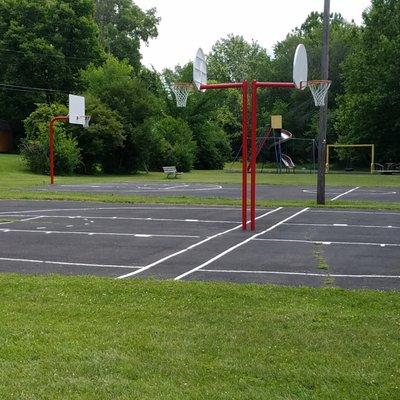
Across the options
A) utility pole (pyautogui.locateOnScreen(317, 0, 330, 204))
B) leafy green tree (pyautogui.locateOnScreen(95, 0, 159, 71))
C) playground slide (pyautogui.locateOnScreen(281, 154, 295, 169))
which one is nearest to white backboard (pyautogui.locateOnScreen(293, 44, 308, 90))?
utility pole (pyautogui.locateOnScreen(317, 0, 330, 204))

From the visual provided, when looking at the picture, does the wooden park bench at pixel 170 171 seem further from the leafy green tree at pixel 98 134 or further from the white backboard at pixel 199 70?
the white backboard at pixel 199 70

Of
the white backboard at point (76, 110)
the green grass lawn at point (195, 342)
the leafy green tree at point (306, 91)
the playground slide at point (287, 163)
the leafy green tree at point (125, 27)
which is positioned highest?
the leafy green tree at point (125, 27)

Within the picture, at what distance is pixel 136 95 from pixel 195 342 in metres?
44.3

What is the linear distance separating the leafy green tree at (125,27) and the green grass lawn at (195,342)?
67.8 meters

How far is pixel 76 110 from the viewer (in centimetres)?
3684

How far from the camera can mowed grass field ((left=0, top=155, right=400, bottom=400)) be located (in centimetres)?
448

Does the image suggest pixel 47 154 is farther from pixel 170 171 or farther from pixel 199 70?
pixel 199 70

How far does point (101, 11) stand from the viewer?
7694 cm

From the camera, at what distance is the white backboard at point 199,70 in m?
14.9

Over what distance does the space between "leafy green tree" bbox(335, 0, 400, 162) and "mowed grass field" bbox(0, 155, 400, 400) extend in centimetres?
4620

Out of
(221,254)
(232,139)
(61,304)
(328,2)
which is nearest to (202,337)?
(61,304)

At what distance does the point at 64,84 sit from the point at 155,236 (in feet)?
164

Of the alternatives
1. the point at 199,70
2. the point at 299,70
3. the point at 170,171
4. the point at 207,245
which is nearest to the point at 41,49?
the point at 170,171

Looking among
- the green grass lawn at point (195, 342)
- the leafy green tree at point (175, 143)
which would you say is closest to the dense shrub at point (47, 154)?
the leafy green tree at point (175, 143)
